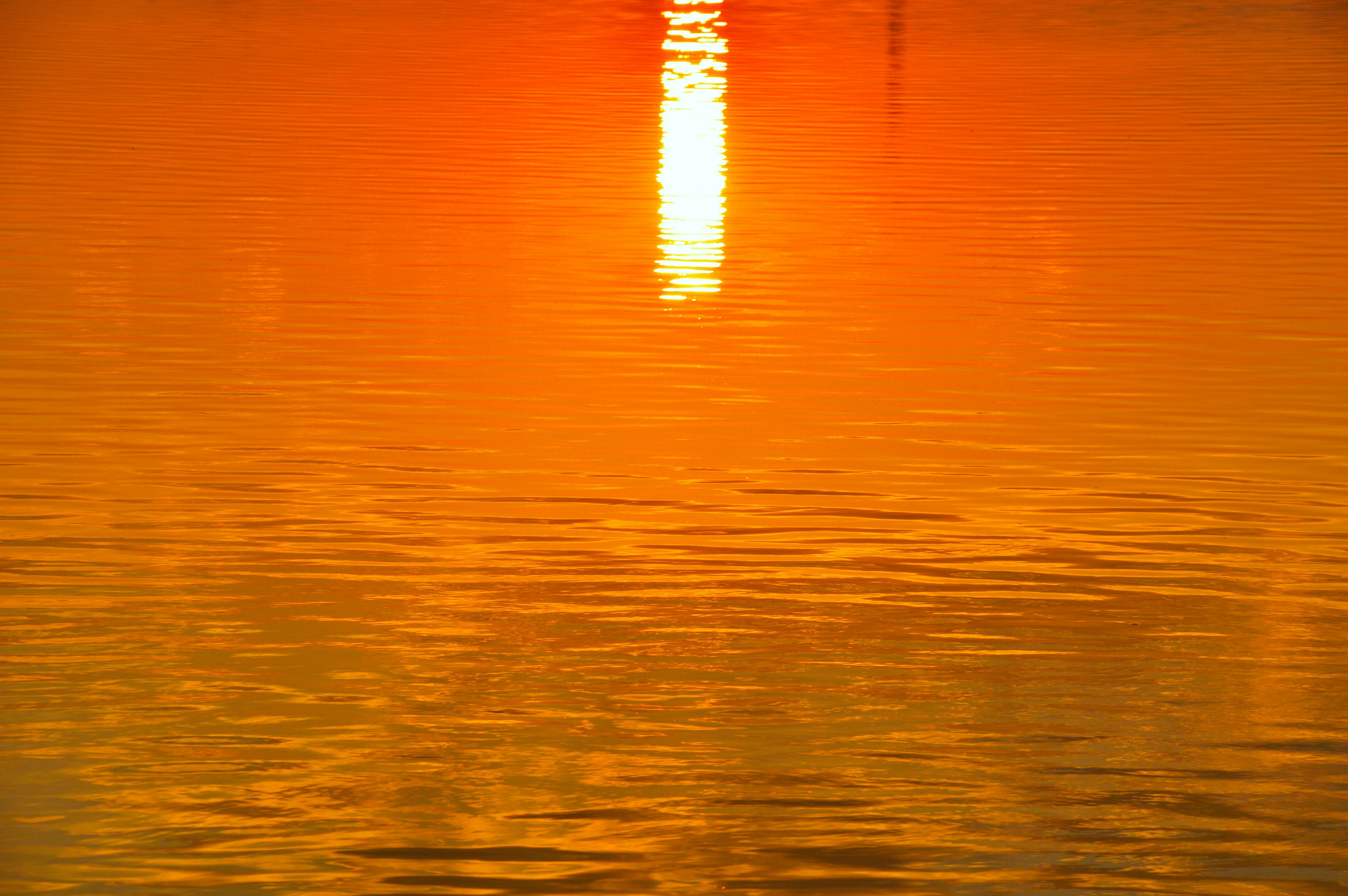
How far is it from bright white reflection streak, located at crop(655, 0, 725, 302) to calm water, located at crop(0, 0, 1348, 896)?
0.22 ft

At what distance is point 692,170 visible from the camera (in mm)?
14312

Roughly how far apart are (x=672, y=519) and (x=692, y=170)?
306 inches

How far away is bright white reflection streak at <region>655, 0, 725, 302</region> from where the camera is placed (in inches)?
434

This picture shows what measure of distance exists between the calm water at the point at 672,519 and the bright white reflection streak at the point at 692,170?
7 cm

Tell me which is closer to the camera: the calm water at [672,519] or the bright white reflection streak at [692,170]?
the calm water at [672,519]

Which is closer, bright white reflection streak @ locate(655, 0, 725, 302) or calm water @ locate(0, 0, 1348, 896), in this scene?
calm water @ locate(0, 0, 1348, 896)

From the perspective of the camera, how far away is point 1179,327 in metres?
9.75

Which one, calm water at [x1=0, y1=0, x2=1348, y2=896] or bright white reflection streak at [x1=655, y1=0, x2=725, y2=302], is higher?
calm water at [x1=0, y1=0, x2=1348, y2=896]

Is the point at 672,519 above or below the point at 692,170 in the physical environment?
above

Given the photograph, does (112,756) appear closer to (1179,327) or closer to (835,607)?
(835,607)

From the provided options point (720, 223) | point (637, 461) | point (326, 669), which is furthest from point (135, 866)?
point (720, 223)

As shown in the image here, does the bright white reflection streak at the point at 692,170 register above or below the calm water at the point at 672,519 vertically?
below

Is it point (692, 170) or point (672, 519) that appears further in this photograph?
point (692, 170)

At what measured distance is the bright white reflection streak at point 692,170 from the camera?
1102 centimetres
